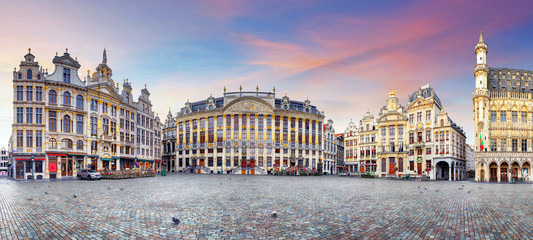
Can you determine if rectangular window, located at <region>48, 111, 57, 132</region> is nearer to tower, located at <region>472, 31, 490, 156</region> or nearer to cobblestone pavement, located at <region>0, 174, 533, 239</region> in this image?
cobblestone pavement, located at <region>0, 174, 533, 239</region>

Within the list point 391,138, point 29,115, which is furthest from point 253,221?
point 391,138

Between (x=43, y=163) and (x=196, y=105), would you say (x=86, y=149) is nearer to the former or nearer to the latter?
(x=43, y=163)

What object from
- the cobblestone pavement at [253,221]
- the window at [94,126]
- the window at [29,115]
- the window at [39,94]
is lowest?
the cobblestone pavement at [253,221]

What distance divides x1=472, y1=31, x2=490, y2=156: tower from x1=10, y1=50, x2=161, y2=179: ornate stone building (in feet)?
214

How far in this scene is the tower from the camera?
54.5 meters

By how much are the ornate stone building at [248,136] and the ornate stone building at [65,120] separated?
20621mm

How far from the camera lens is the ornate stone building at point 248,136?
70500 mm

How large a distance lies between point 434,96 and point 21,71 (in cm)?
7007

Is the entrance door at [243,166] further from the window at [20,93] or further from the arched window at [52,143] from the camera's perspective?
the window at [20,93]

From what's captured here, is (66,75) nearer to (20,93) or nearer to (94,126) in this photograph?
(20,93)

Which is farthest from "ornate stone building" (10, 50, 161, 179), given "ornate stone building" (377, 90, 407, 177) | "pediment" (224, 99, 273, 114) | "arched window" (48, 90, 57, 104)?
"ornate stone building" (377, 90, 407, 177)

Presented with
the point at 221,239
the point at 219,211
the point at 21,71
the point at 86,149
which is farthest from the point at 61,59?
the point at 221,239

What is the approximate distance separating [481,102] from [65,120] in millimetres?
69636

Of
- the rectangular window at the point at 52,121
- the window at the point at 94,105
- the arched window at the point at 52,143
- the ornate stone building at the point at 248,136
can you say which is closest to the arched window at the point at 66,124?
the rectangular window at the point at 52,121
